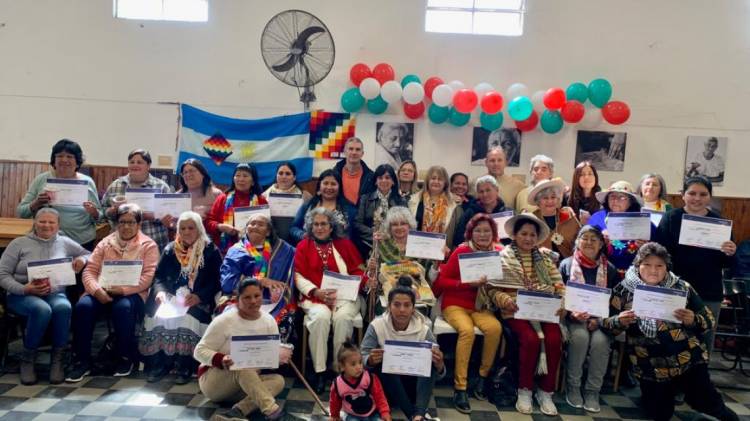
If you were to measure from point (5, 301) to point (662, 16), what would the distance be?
6913 millimetres

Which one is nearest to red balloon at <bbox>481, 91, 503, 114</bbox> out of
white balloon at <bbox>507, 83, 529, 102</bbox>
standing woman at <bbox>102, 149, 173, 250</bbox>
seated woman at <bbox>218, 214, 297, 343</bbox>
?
white balloon at <bbox>507, 83, 529, 102</bbox>

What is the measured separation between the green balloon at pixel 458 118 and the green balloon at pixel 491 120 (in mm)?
168

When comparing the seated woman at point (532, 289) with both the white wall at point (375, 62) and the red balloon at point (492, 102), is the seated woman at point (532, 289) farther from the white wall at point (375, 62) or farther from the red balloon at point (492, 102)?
the white wall at point (375, 62)

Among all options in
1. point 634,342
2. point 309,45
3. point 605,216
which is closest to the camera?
point 634,342

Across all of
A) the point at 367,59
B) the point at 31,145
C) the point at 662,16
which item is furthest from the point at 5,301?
the point at 662,16

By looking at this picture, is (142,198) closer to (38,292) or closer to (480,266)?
(38,292)

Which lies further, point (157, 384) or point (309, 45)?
point (309, 45)

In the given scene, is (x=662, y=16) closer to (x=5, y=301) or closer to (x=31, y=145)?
(x=5, y=301)

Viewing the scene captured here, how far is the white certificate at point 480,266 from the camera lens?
3.21m

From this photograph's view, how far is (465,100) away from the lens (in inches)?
204

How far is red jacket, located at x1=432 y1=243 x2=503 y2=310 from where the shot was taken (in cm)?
339

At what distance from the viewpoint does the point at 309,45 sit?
211 inches

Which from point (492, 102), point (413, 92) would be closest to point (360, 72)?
point (413, 92)

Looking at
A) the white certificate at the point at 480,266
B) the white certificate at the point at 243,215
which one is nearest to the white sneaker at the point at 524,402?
the white certificate at the point at 480,266
